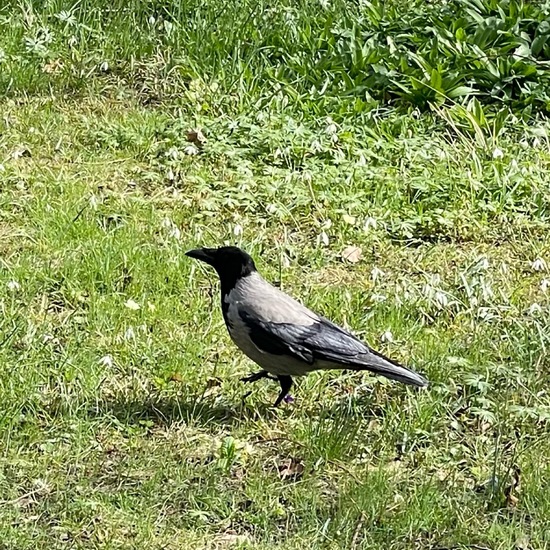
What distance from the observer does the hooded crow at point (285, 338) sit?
461 cm

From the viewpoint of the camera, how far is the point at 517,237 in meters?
6.37

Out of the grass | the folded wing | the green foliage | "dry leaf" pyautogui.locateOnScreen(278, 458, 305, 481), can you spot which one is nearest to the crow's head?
the folded wing

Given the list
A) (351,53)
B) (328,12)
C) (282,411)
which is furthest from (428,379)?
(328,12)

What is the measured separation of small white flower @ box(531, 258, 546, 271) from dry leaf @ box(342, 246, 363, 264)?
932 millimetres

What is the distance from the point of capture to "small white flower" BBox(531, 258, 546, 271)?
18.9 feet

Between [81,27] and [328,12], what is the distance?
1.80 metres

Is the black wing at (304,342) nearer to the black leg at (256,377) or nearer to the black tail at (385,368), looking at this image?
the black tail at (385,368)

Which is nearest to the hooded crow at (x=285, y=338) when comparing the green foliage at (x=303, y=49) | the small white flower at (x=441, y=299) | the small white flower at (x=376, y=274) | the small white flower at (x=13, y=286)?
the small white flower at (x=441, y=299)

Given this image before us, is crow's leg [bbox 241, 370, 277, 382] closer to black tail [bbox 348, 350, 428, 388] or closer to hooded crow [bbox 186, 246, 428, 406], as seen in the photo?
hooded crow [bbox 186, 246, 428, 406]

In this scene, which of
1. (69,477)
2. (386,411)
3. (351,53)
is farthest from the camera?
(351,53)

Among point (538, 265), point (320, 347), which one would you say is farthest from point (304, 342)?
point (538, 265)

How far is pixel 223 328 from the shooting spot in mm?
5332

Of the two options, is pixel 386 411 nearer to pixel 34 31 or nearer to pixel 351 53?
pixel 351 53

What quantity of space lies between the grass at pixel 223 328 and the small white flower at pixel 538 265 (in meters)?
0.03
